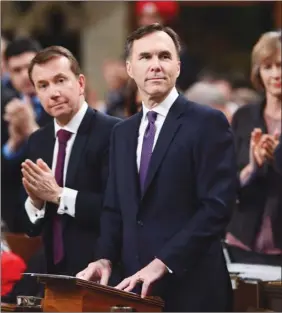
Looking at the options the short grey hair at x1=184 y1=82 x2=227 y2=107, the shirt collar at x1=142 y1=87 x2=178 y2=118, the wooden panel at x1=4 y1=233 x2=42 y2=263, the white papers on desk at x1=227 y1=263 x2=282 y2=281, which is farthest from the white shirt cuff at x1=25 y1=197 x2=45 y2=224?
the short grey hair at x1=184 y1=82 x2=227 y2=107

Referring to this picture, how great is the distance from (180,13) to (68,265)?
275 inches

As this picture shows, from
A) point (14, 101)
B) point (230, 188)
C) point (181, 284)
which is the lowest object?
point (181, 284)

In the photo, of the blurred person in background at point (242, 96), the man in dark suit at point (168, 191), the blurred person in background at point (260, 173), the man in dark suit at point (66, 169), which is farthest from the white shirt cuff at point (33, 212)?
the blurred person in background at point (242, 96)

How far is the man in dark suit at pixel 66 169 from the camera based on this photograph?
13.4 ft

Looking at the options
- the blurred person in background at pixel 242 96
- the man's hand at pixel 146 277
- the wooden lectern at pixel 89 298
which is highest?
the blurred person in background at pixel 242 96

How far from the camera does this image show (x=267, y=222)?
4785mm

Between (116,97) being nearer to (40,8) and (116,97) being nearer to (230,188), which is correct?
(230,188)

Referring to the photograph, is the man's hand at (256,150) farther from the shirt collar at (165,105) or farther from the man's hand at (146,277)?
the man's hand at (146,277)

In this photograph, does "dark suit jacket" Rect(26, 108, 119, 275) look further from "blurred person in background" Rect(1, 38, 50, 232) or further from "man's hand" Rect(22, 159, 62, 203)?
"blurred person in background" Rect(1, 38, 50, 232)

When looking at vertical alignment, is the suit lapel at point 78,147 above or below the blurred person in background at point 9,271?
above

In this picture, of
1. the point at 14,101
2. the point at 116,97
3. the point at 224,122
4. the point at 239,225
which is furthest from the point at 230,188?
the point at 116,97

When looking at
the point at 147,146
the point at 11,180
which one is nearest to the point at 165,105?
the point at 147,146

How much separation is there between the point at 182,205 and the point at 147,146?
240mm

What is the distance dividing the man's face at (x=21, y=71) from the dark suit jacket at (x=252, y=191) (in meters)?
1.21
